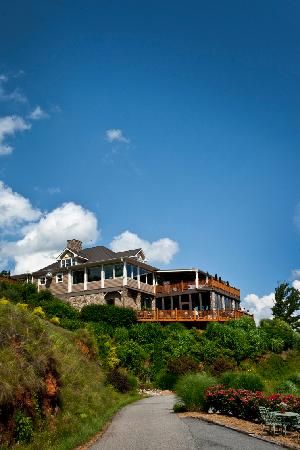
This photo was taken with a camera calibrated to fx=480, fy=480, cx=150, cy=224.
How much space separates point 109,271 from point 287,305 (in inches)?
944

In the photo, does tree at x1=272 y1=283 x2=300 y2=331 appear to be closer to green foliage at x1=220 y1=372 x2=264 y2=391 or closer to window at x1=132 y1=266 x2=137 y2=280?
window at x1=132 y1=266 x2=137 y2=280

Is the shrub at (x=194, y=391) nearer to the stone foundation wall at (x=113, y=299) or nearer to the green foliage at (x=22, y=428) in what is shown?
the green foliage at (x=22, y=428)

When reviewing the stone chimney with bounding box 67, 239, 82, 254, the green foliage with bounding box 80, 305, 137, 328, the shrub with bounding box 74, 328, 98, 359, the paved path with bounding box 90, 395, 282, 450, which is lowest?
the paved path with bounding box 90, 395, 282, 450

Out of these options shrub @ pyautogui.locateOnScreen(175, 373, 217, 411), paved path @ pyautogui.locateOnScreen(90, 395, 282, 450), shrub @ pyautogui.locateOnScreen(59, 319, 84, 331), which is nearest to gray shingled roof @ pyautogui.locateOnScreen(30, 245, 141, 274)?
shrub @ pyautogui.locateOnScreen(59, 319, 84, 331)

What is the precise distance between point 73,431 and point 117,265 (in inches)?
1192

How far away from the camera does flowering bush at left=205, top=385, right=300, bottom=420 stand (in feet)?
45.7

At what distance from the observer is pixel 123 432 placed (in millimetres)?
13711

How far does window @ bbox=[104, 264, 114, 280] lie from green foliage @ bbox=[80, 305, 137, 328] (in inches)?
273

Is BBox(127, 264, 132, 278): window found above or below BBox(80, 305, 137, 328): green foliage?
above

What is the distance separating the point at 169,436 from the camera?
12.6 metres

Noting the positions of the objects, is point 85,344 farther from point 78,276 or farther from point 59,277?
point 59,277

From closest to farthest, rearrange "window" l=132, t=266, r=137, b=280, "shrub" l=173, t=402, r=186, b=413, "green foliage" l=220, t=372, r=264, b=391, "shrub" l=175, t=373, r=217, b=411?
"green foliage" l=220, t=372, r=264, b=391, "shrub" l=175, t=373, r=217, b=411, "shrub" l=173, t=402, r=186, b=413, "window" l=132, t=266, r=137, b=280

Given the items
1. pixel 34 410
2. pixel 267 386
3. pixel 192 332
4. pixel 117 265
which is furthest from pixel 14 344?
pixel 117 265

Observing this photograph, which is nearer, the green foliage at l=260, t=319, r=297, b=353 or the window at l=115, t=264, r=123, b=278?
the green foliage at l=260, t=319, r=297, b=353
